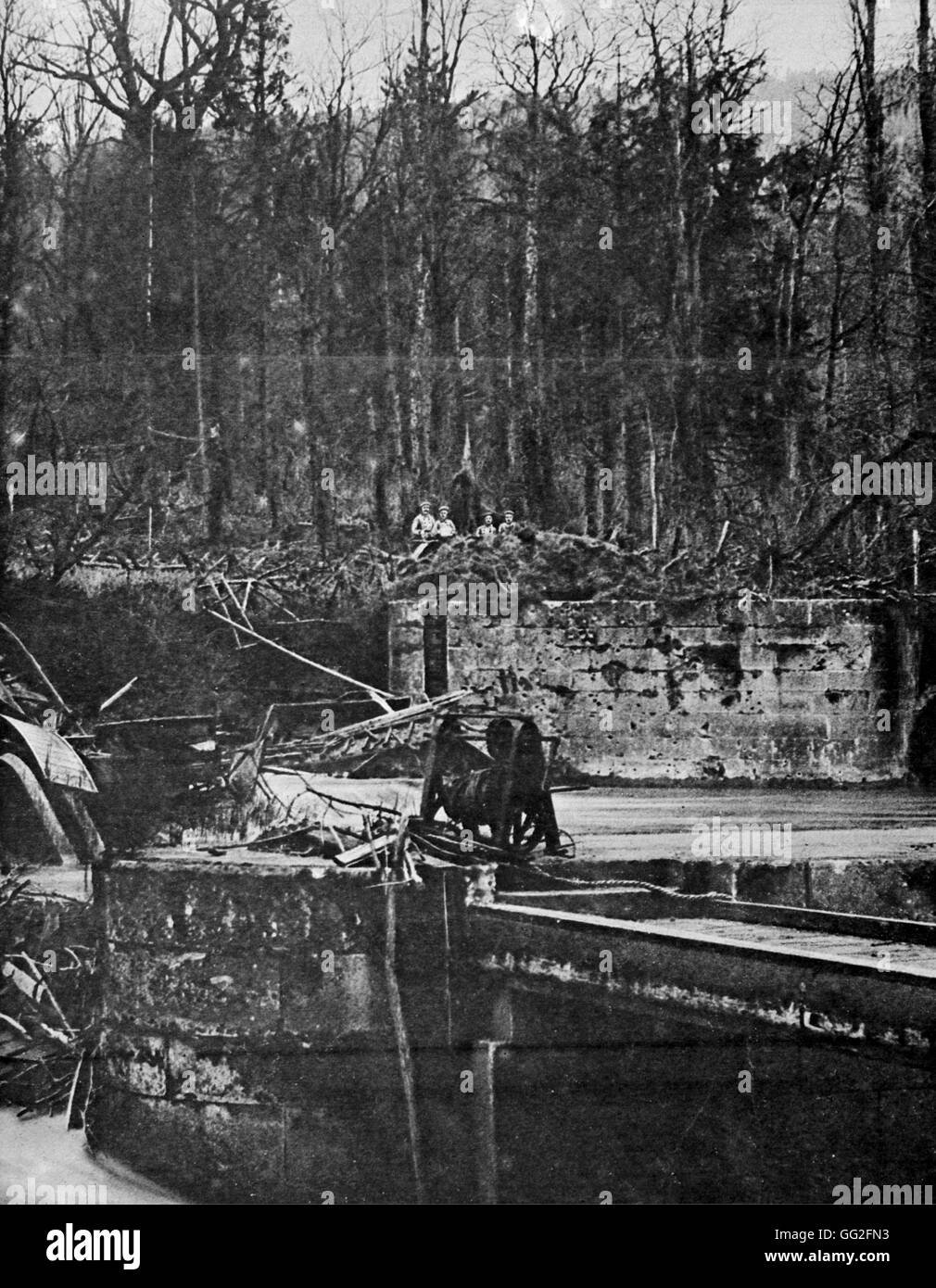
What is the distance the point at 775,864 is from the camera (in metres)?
3.85

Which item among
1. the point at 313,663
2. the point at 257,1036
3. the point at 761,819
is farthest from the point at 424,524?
the point at 257,1036

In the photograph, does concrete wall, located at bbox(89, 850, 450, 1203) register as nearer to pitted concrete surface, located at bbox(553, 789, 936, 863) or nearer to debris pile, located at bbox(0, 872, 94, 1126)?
debris pile, located at bbox(0, 872, 94, 1126)

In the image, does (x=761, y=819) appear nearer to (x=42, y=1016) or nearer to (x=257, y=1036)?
(x=257, y=1036)

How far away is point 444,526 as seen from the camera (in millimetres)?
3979

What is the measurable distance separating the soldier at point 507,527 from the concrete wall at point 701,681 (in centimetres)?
29

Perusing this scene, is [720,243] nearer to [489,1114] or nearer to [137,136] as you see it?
[137,136]

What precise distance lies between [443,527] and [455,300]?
849 mm

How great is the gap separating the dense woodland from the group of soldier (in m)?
0.04

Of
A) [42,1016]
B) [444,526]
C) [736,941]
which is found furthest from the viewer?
[444,526]

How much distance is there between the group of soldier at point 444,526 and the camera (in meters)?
3.97

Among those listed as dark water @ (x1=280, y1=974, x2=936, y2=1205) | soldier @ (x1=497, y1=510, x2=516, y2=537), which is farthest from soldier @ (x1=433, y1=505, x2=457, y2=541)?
dark water @ (x1=280, y1=974, x2=936, y2=1205)

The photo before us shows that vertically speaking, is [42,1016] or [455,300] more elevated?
[455,300]

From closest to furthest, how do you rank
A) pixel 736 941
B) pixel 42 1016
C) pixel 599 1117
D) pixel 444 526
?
1. pixel 736 941
2. pixel 599 1117
3. pixel 42 1016
4. pixel 444 526

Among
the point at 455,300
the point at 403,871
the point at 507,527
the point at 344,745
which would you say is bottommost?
the point at 403,871
